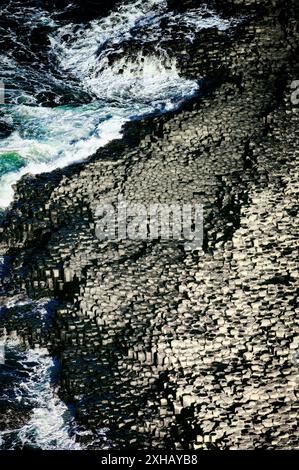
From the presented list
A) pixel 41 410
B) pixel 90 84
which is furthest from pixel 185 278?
pixel 90 84

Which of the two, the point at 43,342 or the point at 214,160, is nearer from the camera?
the point at 43,342

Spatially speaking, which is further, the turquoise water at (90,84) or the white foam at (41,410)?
the turquoise water at (90,84)

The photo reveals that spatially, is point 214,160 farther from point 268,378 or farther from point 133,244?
point 268,378

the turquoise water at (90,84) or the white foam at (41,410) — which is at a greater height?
the turquoise water at (90,84)

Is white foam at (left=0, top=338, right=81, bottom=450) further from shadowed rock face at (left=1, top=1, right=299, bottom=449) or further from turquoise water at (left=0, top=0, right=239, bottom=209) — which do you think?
turquoise water at (left=0, top=0, right=239, bottom=209)

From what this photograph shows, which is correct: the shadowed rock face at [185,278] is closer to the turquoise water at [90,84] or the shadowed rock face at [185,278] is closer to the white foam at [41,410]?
the white foam at [41,410]

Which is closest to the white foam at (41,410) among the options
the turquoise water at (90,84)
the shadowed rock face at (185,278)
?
the shadowed rock face at (185,278)

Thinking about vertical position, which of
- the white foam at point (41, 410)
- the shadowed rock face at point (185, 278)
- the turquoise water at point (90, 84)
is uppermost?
the turquoise water at point (90, 84)

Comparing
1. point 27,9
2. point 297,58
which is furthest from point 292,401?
point 27,9

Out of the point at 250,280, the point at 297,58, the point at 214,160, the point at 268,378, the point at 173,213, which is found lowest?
the point at 268,378
